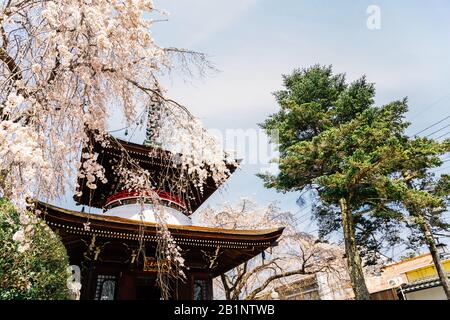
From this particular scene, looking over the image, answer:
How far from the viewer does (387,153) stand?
38.2 ft

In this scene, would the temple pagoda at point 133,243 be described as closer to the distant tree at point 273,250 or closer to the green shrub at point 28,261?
the green shrub at point 28,261

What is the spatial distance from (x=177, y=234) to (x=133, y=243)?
112 cm

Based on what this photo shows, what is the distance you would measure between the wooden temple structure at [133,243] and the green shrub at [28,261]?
130 cm

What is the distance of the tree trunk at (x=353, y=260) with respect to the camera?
11.7 m

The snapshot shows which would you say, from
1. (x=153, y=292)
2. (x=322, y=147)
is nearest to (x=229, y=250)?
(x=153, y=292)

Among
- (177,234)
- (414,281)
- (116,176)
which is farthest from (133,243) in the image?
(414,281)

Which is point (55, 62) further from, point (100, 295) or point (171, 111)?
point (100, 295)

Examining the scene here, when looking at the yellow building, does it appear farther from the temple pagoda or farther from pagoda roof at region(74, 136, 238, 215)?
pagoda roof at region(74, 136, 238, 215)

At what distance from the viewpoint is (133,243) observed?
7.25 meters

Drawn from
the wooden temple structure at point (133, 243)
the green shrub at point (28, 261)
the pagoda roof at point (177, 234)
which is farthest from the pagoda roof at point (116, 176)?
the green shrub at point (28, 261)

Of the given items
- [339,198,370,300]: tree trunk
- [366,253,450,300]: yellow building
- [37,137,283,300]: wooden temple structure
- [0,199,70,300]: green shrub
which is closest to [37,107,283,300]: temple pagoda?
[37,137,283,300]: wooden temple structure

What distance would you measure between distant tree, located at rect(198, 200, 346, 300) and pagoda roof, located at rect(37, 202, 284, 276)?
25.1ft

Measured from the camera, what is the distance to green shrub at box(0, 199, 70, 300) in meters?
3.99

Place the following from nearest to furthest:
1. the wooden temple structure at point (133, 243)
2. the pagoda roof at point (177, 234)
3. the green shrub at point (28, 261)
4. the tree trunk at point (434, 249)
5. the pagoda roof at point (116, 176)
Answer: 1. the green shrub at point (28, 261)
2. the pagoda roof at point (177, 234)
3. the wooden temple structure at point (133, 243)
4. the pagoda roof at point (116, 176)
5. the tree trunk at point (434, 249)
